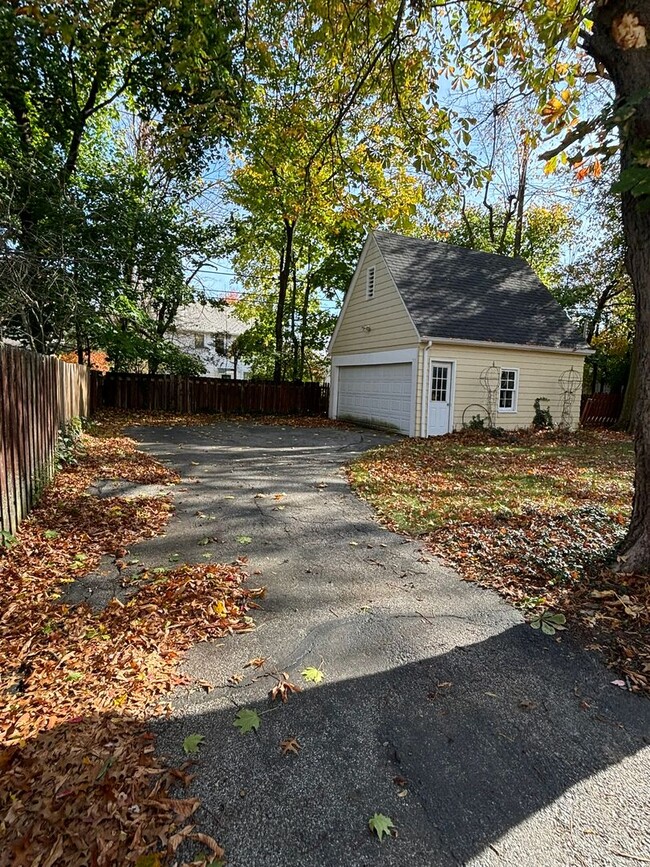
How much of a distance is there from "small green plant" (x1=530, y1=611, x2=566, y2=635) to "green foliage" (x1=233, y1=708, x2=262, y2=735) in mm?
2047

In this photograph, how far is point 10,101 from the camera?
1141cm

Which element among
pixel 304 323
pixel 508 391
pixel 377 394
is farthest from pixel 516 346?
pixel 304 323

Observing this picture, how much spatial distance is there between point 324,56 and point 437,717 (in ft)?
20.3

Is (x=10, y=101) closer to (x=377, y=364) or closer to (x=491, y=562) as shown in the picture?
(x=377, y=364)

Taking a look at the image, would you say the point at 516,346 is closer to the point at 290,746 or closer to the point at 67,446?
the point at 67,446

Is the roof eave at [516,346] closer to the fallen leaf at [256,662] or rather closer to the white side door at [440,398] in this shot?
the white side door at [440,398]

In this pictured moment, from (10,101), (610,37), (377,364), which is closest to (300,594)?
(610,37)

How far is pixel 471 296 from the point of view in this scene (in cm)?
1426

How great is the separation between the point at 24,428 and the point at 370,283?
12.2 m

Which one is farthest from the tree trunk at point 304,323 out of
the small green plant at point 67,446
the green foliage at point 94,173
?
the small green plant at point 67,446

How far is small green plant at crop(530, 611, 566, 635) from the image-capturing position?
10.3 feet

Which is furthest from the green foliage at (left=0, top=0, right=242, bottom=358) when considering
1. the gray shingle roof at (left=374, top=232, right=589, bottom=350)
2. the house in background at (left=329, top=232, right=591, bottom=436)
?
the gray shingle roof at (left=374, top=232, right=589, bottom=350)

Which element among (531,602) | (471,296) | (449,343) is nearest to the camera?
(531,602)

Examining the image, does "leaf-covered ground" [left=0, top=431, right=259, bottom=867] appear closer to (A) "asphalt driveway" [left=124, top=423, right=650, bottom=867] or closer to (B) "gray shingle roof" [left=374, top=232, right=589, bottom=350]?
(A) "asphalt driveway" [left=124, top=423, right=650, bottom=867]
